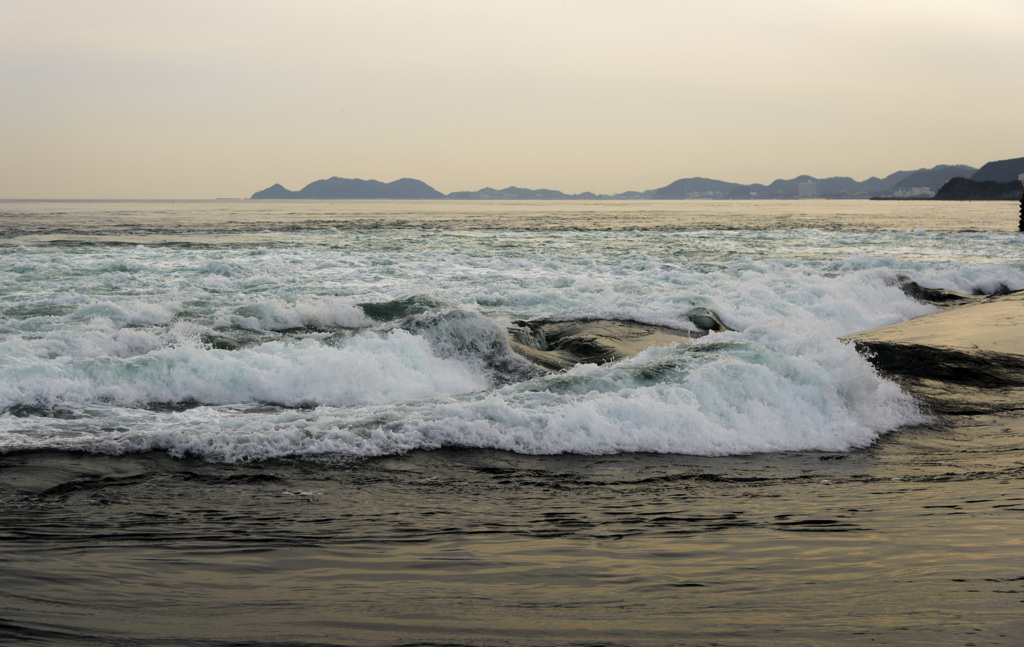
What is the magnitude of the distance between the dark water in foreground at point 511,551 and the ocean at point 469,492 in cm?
2

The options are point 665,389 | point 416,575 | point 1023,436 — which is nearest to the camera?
point 416,575

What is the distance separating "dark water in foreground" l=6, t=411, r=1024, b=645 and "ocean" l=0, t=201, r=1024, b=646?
20 mm

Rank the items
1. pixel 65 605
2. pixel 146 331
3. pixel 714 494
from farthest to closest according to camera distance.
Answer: pixel 146 331
pixel 714 494
pixel 65 605

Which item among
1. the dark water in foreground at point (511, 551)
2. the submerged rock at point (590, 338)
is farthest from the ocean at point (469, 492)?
the submerged rock at point (590, 338)

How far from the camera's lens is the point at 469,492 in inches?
231

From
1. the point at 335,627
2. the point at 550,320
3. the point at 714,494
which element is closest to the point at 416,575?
the point at 335,627

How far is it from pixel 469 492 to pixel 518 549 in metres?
1.26

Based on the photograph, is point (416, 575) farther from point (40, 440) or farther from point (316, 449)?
point (40, 440)

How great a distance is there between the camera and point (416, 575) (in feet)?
13.9

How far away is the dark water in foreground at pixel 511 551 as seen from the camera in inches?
144

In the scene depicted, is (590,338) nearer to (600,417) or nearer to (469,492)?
(600,417)

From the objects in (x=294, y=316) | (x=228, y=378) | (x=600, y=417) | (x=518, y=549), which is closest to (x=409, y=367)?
(x=228, y=378)

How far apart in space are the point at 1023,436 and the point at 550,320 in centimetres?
805

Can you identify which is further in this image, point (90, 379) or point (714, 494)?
point (90, 379)
